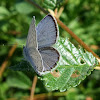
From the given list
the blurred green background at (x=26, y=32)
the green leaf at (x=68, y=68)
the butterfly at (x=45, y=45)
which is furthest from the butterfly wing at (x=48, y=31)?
the blurred green background at (x=26, y=32)

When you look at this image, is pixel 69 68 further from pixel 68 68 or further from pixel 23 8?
pixel 23 8

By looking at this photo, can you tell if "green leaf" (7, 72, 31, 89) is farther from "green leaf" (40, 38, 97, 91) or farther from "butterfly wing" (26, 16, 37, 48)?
"butterfly wing" (26, 16, 37, 48)

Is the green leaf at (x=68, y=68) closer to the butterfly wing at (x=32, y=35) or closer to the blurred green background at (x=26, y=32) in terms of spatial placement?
the butterfly wing at (x=32, y=35)

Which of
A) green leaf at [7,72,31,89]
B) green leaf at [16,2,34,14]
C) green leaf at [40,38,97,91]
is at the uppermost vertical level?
green leaf at [16,2,34,14]

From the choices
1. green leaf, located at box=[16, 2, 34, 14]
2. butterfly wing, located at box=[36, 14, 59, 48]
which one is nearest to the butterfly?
butterfly wing, located at box=[36, 14, 59, 48]

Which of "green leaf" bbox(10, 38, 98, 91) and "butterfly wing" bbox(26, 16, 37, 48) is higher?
"butterfly wing" bbox(26, 16, 37, 48)

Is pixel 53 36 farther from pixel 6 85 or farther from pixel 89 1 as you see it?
pixel 89 1

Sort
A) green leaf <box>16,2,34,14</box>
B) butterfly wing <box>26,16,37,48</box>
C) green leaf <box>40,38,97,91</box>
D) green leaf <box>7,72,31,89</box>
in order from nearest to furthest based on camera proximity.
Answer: butterfly wing <box>26,16,37,48</box> → green leaf <box>40,38,97,91</box> → green leaf <box>7,72,31,89</box> → green leaf <box>16,2,34,14</box>

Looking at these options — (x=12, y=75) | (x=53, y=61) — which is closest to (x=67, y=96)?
(x=12, y=75)
